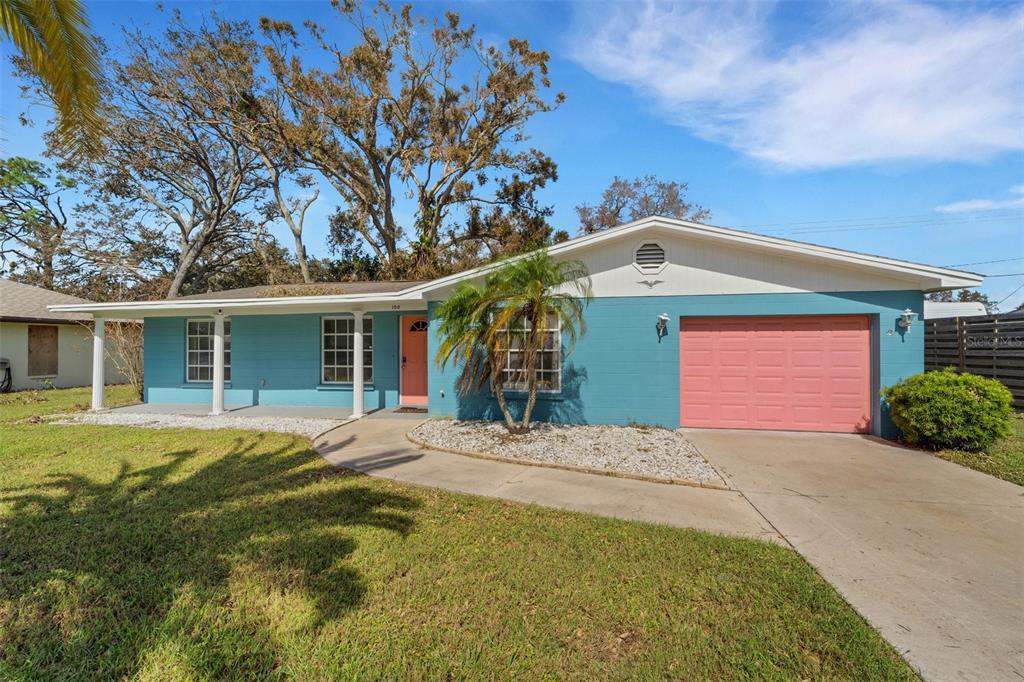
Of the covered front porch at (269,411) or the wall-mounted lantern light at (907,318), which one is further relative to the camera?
the covered front porch at (269,411)

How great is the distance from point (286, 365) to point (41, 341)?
1184 cm

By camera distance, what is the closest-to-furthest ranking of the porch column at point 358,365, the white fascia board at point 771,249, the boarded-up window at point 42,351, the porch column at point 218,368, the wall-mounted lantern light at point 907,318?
the white fascia board at point 771,249 → the wall-mounted lantern light at point 907,318 → the porch column at point 358,365 → the porch column at point 218,368 → the boarded-up window at point 42,351

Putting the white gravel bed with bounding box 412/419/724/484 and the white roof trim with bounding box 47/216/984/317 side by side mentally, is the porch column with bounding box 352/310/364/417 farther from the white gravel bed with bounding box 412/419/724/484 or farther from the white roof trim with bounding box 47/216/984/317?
the white gravel bed with bounding box 412/419/724/484

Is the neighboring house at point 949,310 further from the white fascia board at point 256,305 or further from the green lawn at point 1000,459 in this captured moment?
the white fascia board at point 256,305

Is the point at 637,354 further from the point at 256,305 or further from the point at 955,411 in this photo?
the point at 256,305

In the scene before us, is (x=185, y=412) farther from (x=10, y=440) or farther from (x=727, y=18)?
(x=727, y=18)

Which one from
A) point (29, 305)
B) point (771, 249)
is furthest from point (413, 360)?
point (29, 305)

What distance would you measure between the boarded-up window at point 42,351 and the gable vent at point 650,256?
2023 cm

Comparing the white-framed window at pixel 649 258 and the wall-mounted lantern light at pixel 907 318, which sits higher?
the white-framed window at pixel 649 258

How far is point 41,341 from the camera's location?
15.6 metres

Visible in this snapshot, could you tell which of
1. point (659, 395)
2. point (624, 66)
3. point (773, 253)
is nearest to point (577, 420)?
point (659, 395)

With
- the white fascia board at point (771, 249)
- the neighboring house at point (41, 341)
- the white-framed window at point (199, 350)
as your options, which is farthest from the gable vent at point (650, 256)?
the neighboring house at point (41, 341)

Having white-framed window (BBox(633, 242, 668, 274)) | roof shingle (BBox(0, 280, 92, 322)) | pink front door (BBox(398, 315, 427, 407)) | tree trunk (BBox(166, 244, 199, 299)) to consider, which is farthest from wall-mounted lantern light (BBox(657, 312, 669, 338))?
tree trunk (BBox(166, 244, 199, 299))

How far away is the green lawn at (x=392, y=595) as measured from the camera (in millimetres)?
2432
